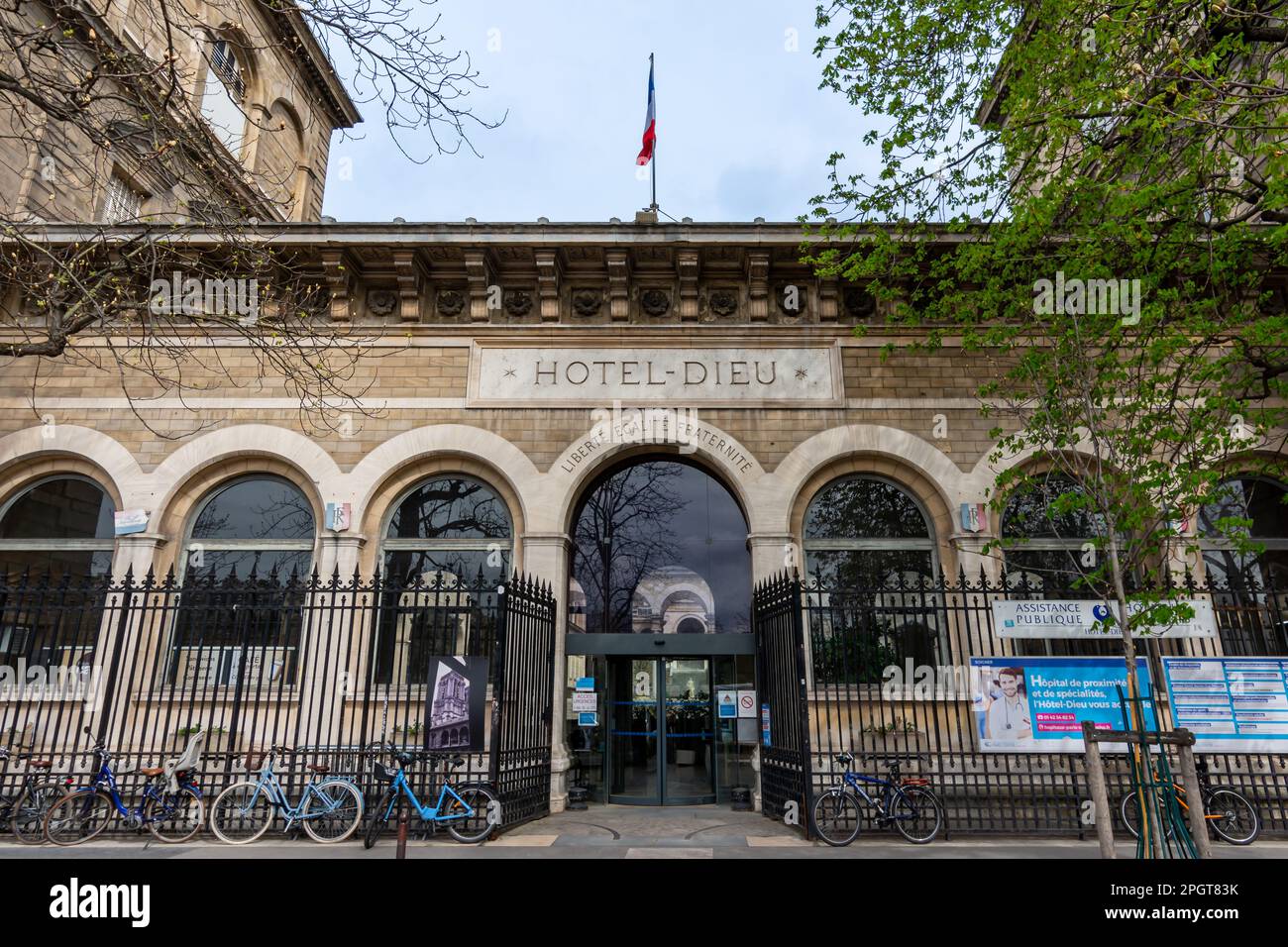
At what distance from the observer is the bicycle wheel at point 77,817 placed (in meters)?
8.95

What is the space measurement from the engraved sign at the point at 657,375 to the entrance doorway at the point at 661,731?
4.77 m

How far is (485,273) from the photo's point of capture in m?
13.6

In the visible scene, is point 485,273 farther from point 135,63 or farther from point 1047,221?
point 1047,221

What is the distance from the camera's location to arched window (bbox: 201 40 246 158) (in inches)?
733

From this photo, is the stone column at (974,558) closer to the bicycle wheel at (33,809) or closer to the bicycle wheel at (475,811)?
the bicycle wheel at (475,811)

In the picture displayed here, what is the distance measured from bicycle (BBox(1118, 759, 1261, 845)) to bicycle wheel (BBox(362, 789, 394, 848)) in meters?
9.17

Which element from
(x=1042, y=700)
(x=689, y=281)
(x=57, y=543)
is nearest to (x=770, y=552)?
(x=1042, y=700)

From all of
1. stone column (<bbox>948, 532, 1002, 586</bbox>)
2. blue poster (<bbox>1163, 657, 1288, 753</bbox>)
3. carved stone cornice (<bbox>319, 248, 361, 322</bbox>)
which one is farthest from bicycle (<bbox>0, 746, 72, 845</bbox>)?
blue poster (<bbox>1163, 657, 1288, 753</bbox>)

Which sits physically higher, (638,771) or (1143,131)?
(1143,131)

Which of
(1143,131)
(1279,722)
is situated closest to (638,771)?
(1279,722)

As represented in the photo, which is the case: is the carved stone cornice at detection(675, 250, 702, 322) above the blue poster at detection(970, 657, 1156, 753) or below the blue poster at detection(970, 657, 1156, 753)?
above

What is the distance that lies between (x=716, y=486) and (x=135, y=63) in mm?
10080
